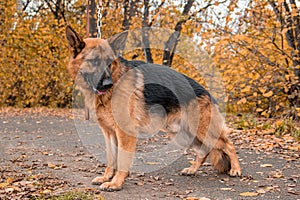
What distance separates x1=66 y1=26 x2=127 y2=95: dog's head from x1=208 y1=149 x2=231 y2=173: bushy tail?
1787 mm

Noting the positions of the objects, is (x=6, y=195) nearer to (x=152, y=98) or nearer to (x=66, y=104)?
(x=152, y=98)

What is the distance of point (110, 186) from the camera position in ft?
13.6

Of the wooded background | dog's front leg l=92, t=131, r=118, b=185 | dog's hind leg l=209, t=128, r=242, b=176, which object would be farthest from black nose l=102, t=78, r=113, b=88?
the wooded background

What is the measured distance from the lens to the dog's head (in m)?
3.98

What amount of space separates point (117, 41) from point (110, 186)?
1.63 meters

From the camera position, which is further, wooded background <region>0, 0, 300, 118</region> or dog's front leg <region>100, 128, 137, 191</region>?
wooded background <region>0, 0, 300, 118</region>

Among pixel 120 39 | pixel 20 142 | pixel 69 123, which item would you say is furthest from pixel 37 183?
pixel 69 123

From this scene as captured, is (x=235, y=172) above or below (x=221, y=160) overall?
below

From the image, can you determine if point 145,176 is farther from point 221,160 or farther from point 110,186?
point 221,160

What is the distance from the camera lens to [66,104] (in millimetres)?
17375

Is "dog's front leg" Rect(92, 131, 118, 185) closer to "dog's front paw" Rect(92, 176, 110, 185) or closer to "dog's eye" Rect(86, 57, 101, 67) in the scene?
"dog's front paw" Rect(92, 176, 110, 185)

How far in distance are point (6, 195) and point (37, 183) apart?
512 millimetres

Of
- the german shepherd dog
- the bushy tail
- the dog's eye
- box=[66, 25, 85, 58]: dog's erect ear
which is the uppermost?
box=[66, 25, 85, 58]: dog's erect ear

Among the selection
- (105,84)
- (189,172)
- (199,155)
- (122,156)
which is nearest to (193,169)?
(189,172)
